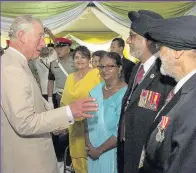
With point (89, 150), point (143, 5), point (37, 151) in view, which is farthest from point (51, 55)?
point (37, 151)

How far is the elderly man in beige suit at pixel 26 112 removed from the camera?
211 cm

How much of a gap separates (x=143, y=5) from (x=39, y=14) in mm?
1714

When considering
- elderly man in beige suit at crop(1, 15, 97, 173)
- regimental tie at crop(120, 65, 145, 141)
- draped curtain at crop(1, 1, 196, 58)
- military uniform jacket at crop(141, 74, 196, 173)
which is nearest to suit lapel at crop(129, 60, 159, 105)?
regimental tie at crop(120, 65, 145, 141)

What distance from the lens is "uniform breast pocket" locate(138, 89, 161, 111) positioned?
2.33 meters

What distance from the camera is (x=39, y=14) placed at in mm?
6113

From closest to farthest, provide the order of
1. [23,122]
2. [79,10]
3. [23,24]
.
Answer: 1. [23,122]
2. [23,24]
3. [79,10]

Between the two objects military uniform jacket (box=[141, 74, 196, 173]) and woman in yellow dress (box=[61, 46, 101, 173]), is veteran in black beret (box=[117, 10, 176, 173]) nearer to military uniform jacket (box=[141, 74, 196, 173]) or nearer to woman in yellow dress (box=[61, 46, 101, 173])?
military uniform jacket (box=[141, 74, 196, 173])

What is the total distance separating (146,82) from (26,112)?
80 cm

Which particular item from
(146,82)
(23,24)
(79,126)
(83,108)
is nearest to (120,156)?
(146,82)

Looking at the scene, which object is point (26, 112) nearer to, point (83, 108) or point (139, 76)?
point (83, 108)

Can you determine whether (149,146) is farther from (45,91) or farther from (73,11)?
(73,11)

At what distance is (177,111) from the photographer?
165cm

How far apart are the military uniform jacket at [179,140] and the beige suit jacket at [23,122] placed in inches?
25.7

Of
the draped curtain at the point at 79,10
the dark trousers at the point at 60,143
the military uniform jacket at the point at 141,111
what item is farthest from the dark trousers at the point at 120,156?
the draped curtain at the point at 79,10
